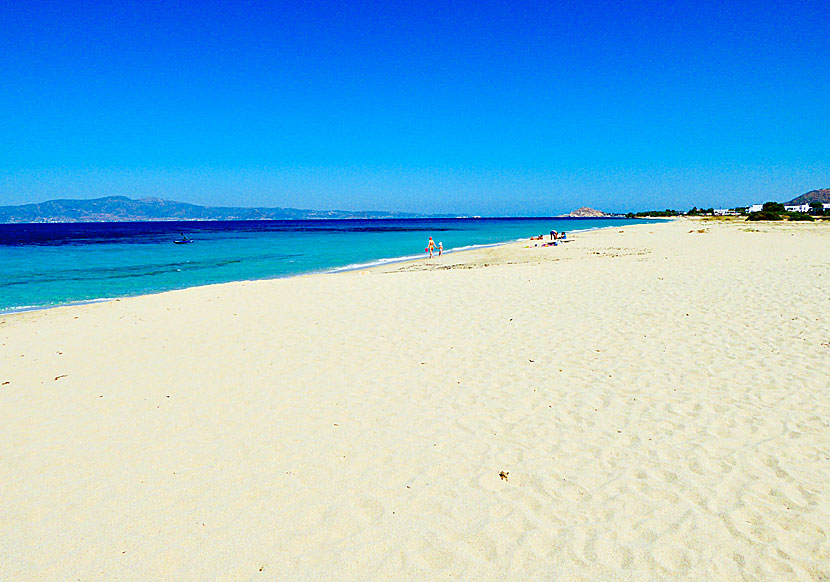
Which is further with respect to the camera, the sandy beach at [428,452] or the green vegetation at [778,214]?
the green vegetation at [778,214]

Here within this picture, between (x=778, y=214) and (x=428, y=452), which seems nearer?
(x=428, y=452)

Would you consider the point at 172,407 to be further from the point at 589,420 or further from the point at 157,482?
the point at 589,420

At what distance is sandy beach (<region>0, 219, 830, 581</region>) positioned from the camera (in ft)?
10.4

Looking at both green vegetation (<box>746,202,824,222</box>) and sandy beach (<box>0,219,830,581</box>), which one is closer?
sandy beach (<box>0,219,830,581</box>)

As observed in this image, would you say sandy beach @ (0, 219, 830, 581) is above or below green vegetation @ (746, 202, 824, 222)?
below

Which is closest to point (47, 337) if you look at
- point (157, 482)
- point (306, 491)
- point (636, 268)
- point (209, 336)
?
point (209, 336)

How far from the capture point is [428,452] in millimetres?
4453

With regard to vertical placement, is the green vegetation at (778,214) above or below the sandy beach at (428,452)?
above

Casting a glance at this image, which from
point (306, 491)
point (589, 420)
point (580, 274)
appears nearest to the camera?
point (306, 491)

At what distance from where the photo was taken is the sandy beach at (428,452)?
3.17 m

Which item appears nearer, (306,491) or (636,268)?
(306,491)

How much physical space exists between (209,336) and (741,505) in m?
8.75

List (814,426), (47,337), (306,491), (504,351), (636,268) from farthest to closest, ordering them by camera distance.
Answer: (636,268) → (47,337) → (504,351) → (814,426) → (306,491)

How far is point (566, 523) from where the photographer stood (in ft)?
11.2
